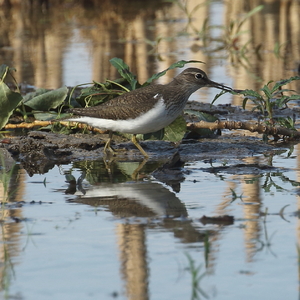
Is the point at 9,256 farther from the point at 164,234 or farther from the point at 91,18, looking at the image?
the point at 91,18

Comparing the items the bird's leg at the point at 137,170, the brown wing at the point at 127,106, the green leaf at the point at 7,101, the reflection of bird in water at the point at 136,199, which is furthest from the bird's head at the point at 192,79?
the green leaf at the point at 7,101

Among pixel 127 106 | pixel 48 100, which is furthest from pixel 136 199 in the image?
pixel 48 100

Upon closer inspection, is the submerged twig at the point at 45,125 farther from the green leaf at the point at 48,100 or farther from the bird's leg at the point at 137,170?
the bird's leg at the point at 137,170

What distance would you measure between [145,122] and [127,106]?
32 cm

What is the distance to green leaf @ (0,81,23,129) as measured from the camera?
8180mm

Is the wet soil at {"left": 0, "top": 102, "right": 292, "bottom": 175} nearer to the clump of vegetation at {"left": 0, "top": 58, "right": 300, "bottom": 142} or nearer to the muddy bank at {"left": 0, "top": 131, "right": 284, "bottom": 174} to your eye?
the muddy bank at {"left": 0, "top": 131, "right": 284, "bottom": 174}

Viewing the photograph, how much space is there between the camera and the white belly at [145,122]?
7.33 m

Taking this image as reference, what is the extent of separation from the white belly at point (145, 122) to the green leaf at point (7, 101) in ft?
3.95

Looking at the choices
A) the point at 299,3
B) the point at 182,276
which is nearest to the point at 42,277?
the point at 182,276

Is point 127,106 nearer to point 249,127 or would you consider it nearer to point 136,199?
point 249,127

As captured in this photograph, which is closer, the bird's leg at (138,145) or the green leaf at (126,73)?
the bird's leg at (138,145)

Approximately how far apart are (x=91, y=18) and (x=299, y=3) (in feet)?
21.4

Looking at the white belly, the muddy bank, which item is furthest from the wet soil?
the white belly

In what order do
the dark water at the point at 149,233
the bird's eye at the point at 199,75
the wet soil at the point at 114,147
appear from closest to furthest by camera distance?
the dark water at the point at 149,233 < the wet soil at the point at 114,147 < the bird's eye at the point at 199,75
